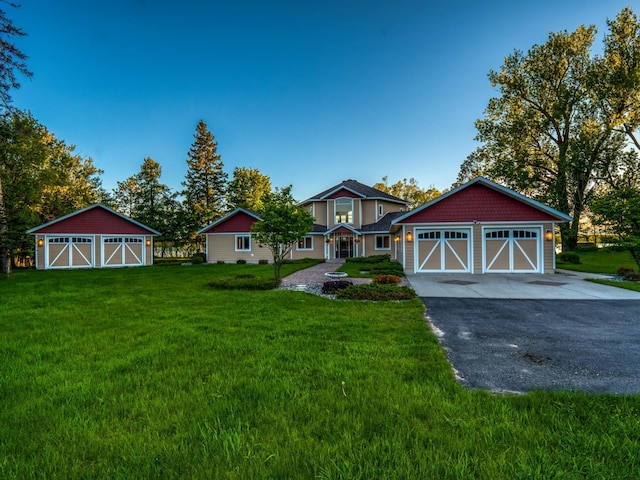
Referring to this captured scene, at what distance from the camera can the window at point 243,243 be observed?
25062 mm

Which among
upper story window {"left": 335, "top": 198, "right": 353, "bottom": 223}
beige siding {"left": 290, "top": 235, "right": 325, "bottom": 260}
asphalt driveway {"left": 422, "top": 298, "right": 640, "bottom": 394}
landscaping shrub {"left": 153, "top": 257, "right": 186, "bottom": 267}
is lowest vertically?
asphalt driveway {"left": 422, "top": 298, "right": 640, "bottom": 394}

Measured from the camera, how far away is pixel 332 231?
2548 centimetres

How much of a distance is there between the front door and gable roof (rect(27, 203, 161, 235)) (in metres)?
16.8

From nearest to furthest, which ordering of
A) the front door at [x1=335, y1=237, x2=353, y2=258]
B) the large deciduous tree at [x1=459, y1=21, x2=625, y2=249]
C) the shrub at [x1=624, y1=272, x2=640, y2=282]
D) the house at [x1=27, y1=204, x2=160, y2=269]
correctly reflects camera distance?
the shrub at [x1=624, y1=272, x2=640, y2=282] → the house at [x1=27, y1=204, x2=160, y2=269] → the large deciduous tree at [x1=459, y1=21, x2=625, y2=249] → the front door at [x1=335, y1=237, x2=353, y2=258]

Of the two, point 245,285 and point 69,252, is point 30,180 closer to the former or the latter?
point 69,252

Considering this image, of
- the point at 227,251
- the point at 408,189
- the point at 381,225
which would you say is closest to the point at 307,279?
the point at 227,251

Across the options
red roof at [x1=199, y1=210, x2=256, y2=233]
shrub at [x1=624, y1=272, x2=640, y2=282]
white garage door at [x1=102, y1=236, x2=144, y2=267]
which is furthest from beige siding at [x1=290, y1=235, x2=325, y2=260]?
shrub at [x1=624, y1=272, x2=640, y2=282]

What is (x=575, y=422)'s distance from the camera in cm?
239

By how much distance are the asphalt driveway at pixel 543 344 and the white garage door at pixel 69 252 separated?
25483mm

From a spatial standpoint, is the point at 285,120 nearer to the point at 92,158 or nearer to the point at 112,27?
the point at 112,27

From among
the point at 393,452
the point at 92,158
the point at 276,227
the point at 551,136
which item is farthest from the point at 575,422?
the point at 92,158

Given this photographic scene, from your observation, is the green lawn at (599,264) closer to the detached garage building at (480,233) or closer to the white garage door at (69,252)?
the detached garage building at (480,233)

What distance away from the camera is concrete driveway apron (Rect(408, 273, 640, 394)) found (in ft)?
10.8

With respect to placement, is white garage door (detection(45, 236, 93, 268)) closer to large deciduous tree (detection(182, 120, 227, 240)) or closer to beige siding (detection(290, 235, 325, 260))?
large deciduous tree (detection(182, 120, 227, 240))
